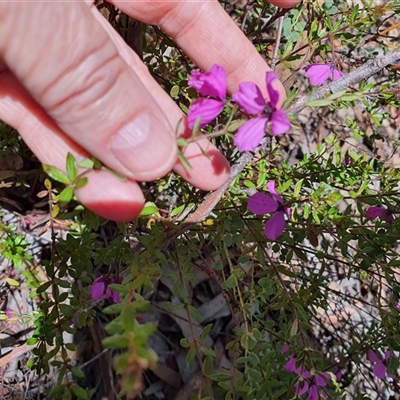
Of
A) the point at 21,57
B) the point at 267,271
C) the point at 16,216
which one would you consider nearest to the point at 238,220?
the point at 267,271

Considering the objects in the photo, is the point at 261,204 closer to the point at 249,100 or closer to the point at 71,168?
the point at 249,100

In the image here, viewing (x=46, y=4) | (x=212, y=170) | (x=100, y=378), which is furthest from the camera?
(x=100, y=378)

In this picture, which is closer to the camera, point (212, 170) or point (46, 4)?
point (46, 4)

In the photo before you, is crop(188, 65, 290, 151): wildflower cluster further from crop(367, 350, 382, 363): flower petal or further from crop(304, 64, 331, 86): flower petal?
crop(367, 350, 382, 363): flower petal

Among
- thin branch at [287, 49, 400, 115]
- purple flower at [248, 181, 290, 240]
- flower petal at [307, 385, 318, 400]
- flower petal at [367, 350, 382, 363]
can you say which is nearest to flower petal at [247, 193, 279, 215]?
purple flower at [248, 181, 290, 240]

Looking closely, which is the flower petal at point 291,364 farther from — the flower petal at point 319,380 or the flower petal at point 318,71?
the flower petal at point 318,71

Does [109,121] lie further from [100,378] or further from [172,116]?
[100,378]

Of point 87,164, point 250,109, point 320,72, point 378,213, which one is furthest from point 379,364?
point 87,164
